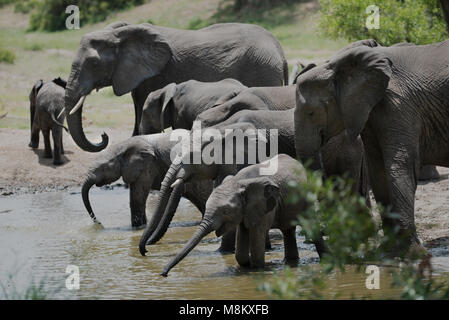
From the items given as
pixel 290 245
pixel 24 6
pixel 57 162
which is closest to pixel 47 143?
pixel 57 162

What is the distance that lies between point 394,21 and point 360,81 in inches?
328

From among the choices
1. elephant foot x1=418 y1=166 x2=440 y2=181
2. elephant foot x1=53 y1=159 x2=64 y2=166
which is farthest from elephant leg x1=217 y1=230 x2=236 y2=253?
elephant foot x1=53 y1=159 x2=64 y2=166

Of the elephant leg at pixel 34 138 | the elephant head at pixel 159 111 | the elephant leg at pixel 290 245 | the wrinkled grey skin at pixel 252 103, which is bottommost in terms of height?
the elephant leg at pixel 34 138

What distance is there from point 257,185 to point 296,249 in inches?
34.4

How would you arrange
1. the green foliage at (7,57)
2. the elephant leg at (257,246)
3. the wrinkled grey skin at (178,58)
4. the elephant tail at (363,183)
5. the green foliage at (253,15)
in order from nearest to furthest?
the elephant leg at (257,246), the elephant tail at (363,183), the wrinkled grey skin at (178,58), the green foliage at (7,57), the green foliage at (253,15)

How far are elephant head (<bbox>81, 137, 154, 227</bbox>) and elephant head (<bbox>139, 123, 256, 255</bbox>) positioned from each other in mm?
1839

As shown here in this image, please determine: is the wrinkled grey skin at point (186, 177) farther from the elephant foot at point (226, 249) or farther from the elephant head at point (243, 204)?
the elephant head at point (243, 204)

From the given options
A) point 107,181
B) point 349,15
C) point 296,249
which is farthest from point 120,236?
point 349,15

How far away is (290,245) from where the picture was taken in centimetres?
845

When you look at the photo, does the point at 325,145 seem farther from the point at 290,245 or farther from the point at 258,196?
the point at 258,196

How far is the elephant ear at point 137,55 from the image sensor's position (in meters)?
13.3

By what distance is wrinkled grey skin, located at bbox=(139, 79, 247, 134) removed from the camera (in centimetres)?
1156

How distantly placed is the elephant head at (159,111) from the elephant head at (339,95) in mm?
4061

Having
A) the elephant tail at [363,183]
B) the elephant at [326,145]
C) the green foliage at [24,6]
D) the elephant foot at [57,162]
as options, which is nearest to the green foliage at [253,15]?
the green foliage at [24,6]
